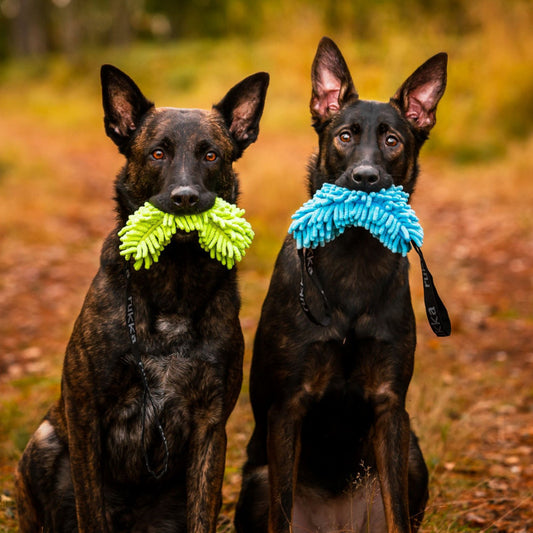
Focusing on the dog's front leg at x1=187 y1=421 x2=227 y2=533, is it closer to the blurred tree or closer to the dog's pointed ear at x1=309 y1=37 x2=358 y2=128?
the dog's pointed ear at x1=309 y1=37 x2=358 y2=128

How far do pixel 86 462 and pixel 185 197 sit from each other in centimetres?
119

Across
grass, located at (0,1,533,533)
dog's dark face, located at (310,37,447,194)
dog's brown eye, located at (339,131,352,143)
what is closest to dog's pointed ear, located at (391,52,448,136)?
dog's dark face, located at (310,37,447,194)

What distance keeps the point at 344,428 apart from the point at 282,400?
0.34 meters

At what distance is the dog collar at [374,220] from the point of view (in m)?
3.20

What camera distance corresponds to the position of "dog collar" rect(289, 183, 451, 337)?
10.5 ft

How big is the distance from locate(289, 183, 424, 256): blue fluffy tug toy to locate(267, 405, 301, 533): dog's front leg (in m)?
0.78

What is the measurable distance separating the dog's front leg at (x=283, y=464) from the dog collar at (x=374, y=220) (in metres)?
0.76

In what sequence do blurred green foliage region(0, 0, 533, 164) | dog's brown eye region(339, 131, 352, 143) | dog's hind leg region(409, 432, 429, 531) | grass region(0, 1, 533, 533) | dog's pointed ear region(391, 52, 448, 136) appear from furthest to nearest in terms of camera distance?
Answer: blurred green foliage region(0, 0, 533, 164)
grass region(0, 1, 533, 533)
dog's pointed ear region(391, 52, 448, 136)
dog's hind leg region(409, 432, 429, 531)
dog's brown eye region(339, 131, 352, 143)

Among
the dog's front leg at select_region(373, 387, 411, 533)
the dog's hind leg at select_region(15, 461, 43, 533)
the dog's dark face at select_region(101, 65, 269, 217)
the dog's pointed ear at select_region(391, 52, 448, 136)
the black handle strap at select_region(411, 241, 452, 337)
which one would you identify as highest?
the dog's pointed ear at select_region(391, 52, 448, 136)

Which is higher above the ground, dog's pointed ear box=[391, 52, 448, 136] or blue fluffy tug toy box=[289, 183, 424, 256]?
dog's pointed ear box=[391, 52, 448, 136]

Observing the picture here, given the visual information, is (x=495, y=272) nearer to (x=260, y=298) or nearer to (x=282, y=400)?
(x=260, y=298)

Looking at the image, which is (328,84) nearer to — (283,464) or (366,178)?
(366,178)

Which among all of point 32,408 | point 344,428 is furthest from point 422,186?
point 344,428

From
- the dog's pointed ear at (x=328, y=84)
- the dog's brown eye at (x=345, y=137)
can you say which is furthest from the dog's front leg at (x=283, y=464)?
the dog's pointed ear at (x=328, y=84)
